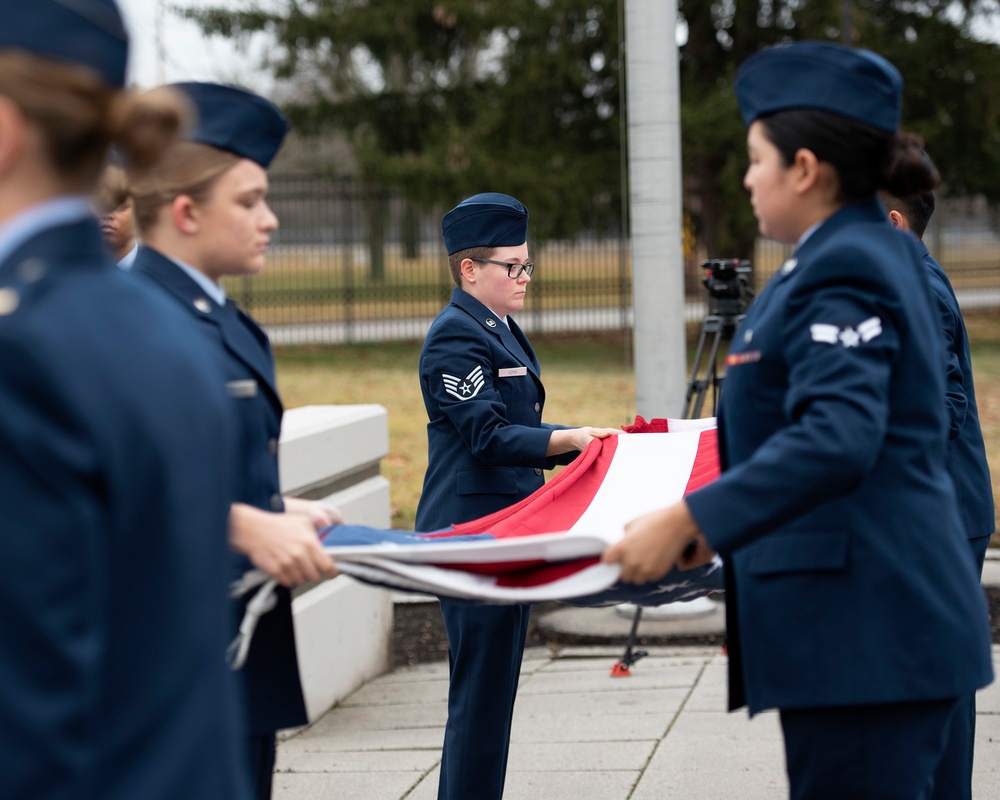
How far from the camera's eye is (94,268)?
4.75ft

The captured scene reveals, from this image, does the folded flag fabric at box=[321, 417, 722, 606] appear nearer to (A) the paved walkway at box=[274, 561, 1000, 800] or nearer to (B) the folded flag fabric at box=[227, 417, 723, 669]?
(B) the folded flag fabric at box=[227, 417, 723, 669]

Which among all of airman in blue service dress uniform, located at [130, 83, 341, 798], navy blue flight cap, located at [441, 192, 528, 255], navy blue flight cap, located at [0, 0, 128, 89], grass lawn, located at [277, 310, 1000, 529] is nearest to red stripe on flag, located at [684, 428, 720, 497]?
navy blue flight cap, located at [441, 192, 528, 255]

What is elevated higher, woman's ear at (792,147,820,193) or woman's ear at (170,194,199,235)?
woman's ear at (792,147,820,193)

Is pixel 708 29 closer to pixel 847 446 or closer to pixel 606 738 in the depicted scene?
pixel 606 738

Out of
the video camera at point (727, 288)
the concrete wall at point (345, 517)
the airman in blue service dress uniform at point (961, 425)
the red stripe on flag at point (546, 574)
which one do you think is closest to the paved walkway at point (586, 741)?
the concrete wall at point (345, 517)

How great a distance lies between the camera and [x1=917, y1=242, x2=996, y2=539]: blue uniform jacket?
377cm

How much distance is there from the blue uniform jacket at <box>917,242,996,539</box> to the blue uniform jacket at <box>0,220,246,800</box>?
2.81 metres

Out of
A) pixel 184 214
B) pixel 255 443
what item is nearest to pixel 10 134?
pixel 184 214

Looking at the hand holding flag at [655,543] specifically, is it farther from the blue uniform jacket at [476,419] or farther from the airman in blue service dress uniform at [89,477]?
the blue uniform jacket at [476,419]

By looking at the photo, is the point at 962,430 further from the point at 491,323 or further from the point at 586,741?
the point at 586,741

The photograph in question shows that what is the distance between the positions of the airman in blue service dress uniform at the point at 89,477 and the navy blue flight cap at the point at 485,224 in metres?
2.54

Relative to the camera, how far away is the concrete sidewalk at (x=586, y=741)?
446 cm

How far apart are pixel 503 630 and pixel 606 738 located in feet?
4.58

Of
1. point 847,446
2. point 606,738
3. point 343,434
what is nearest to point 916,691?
point 847,446
